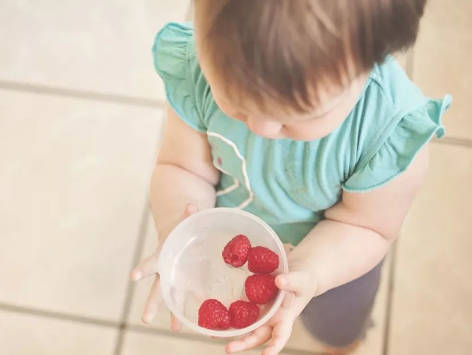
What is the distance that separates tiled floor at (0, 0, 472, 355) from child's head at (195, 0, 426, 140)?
2.08 ft

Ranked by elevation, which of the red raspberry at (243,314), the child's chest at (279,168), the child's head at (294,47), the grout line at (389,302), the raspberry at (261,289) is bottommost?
the grout line at (389,302)

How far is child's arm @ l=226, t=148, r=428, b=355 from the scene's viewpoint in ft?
1.94

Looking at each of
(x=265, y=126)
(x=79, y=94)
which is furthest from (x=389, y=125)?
(x=79, y=94)

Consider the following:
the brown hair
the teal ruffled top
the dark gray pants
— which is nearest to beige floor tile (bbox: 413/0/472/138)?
the dark gray pants

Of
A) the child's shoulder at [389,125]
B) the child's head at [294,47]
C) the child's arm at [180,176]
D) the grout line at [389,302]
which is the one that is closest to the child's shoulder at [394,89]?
the child's shoulder at [389,125]

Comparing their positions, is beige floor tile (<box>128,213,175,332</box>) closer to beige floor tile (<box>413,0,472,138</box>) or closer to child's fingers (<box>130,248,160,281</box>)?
child's fingers (<box>130,248,160,281</box>)

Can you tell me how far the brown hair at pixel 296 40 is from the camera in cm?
37

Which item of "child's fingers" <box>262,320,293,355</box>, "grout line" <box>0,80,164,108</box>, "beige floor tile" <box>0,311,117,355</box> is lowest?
"beige floor tile" <box>0,311,117,355</box>

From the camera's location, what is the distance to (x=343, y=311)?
817 millimetres

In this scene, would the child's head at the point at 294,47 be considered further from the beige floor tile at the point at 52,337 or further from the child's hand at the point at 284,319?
the beige floor tile at the point at 52,337

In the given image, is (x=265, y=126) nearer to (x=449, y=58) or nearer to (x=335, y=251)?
(x=335, y=251)

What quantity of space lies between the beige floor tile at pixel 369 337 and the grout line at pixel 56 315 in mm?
296

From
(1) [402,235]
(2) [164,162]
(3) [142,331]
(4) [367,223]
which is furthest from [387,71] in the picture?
(3) [142,331]

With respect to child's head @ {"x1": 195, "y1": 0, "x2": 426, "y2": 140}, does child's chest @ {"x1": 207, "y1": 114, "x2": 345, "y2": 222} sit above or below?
below
